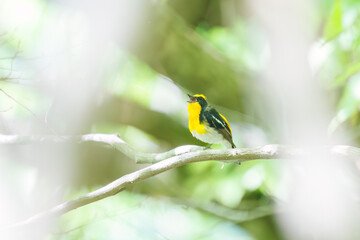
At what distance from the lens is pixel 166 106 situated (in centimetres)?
136

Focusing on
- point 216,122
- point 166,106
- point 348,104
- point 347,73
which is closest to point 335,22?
point 347,73

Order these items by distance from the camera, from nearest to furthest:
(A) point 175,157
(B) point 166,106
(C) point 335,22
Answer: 1. (A) point 175,157
2. (B) point 166,106
3. (C) point 335,22

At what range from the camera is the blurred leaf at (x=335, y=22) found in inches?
59.7

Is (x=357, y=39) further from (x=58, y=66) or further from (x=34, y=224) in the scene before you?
(x=34, y=224)

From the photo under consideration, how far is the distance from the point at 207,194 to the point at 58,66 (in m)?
0.77

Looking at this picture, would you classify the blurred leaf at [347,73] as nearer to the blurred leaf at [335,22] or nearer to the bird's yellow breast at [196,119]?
the blurred leaf at [335,22]

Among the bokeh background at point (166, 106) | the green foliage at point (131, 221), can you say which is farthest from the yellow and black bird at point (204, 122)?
the green foliage at point (131, 221)

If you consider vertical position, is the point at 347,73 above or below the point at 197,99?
above

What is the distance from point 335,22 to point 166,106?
0.71 meters

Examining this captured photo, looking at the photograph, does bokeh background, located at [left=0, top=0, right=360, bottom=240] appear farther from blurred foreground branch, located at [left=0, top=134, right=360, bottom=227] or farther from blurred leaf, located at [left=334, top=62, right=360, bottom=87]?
blurred foreground branch, located at [left=0, top=134, right=360, bottom=227]

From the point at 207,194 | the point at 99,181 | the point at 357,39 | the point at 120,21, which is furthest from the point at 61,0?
the point at 357,39

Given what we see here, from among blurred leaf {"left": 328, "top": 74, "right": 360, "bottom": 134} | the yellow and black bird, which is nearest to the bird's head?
the yellow and black bird

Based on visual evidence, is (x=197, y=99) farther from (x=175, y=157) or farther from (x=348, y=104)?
(x=348, y=104)

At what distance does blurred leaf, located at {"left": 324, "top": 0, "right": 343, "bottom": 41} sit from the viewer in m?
1.52
